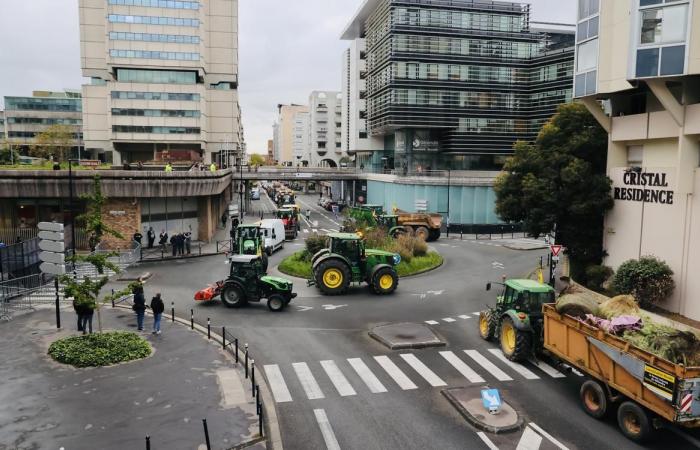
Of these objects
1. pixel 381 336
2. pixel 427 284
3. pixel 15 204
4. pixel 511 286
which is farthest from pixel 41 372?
pixel 15 204

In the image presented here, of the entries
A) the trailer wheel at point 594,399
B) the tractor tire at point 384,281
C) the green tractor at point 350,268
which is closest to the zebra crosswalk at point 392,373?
the trailer wheel at point 594,399

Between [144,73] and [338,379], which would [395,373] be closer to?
[338,379]

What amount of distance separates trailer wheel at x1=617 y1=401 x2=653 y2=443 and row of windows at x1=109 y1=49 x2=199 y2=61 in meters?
74.6

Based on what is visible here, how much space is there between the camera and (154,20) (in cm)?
7431

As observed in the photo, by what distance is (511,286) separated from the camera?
18047mm

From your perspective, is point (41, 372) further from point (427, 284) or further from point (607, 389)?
point (427, 284)

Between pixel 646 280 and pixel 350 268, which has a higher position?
pixel 646 280

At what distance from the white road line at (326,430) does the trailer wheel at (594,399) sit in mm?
6427

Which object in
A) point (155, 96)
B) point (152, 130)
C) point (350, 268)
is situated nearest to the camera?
point (350, 268)

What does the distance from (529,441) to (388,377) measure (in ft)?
15.6

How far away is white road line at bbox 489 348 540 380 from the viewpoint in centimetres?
1620

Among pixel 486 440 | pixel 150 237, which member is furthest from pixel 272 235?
pixel 486 440

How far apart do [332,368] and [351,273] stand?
405 inches

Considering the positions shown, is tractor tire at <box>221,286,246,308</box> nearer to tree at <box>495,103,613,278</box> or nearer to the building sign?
tree at <box>495,103,613,278</box>
